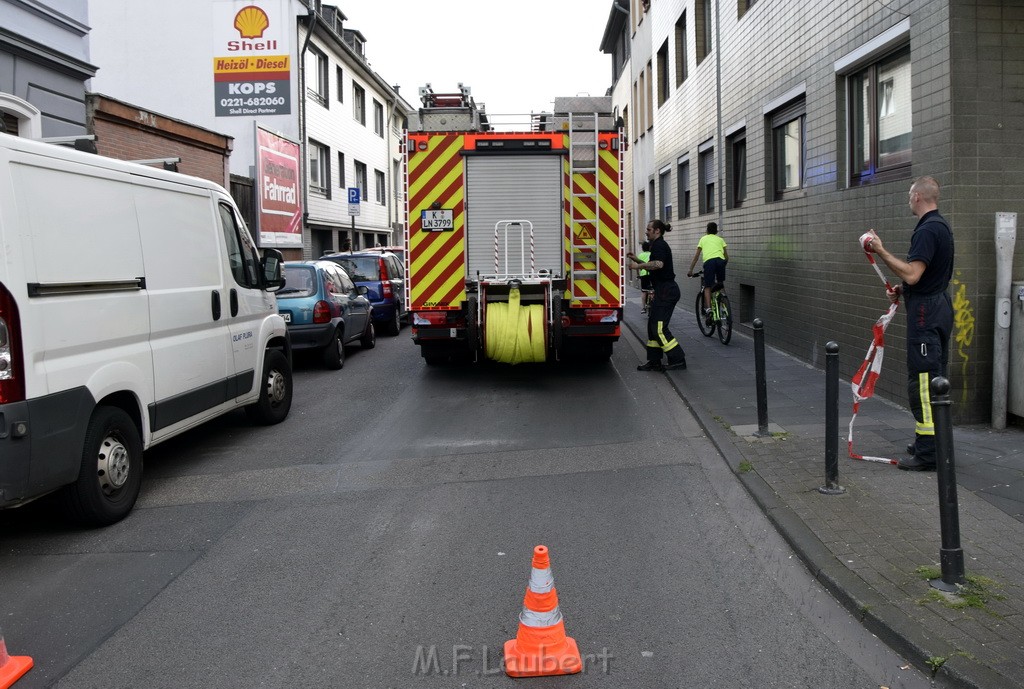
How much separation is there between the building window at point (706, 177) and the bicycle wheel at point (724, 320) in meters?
4.11

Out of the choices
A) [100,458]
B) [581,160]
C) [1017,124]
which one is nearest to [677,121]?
[581,160]

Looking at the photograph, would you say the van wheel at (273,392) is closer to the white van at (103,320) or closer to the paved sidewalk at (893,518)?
the white van at (103,320)

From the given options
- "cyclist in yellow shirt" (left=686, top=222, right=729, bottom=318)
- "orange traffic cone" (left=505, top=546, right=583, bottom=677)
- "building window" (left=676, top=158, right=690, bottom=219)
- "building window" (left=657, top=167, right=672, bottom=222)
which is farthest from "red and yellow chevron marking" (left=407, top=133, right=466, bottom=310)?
"building window" (left=657, top=167, right=672, bottom=222)

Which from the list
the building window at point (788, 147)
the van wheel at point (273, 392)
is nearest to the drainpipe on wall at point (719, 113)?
the building window at point (788, 147)

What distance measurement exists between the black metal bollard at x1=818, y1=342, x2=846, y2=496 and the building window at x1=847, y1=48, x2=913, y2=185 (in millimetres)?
3609

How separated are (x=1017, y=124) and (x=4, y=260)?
734 cm

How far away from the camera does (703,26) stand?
18312mm

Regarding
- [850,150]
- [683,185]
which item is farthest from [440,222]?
[683,185]

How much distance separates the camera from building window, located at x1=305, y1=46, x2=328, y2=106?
28797mm

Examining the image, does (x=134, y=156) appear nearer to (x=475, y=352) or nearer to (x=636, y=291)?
(x=475, y=352)

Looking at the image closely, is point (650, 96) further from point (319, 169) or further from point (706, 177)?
point (319, 169)

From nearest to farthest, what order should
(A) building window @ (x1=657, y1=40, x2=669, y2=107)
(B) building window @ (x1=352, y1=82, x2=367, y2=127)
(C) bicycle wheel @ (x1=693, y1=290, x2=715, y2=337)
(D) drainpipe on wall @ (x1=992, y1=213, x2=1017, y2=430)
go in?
(D) drainpipe on wall @ (x1=992, y1=213, x2=1017, y2=430) < (C) bicycle wheel @ (x1=693, y1=290, x2=715, y2=337) < (A) building window @ (x1=657, y1=40, x2=669, y2=107) < (B) building window @ (x1=352, y1=82, x2=367, y2=127)

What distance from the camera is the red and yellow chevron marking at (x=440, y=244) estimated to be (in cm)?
1134

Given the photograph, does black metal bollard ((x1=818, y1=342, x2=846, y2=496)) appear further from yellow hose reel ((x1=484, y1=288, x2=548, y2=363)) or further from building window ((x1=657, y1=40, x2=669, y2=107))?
building window ((x1=657, y1=40, x2=669, y2=107))
